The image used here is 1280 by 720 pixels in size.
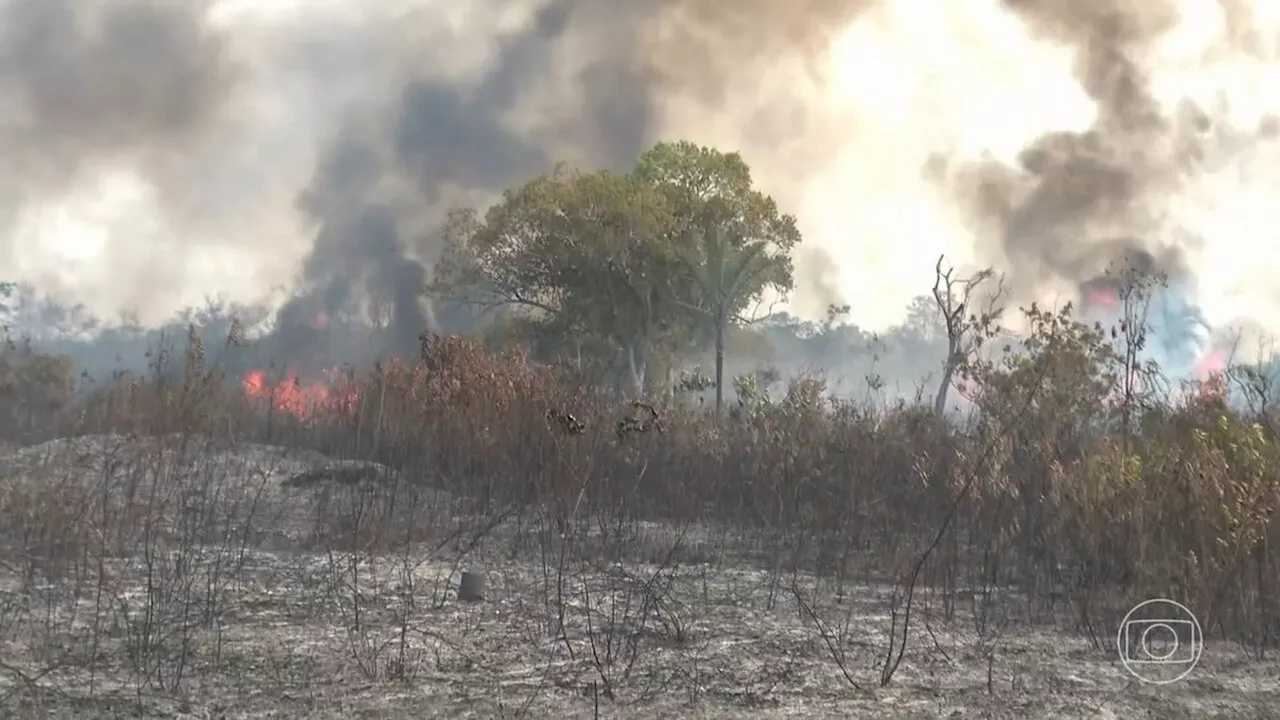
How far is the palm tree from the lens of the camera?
33.0 metres

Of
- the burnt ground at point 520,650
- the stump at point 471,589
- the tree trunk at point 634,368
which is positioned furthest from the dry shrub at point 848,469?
the tree trunk at point 634,368

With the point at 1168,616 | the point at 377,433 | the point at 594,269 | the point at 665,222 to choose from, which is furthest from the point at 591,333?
the point at 1168,616

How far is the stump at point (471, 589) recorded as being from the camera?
Result: 663cm

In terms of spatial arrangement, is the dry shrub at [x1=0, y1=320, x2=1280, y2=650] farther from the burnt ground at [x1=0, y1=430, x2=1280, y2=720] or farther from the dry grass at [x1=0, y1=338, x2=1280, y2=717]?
the burnt ground at [x1=0, y1=430, x2=1280, y2=720]

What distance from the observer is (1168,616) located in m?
6.51

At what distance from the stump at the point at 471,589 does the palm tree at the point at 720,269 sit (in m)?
25.4

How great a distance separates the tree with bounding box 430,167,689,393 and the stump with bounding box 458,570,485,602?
2430 centimetres

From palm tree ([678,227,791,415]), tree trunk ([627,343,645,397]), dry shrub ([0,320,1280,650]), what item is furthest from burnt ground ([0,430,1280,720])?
palm tree ([678,227,791,415])

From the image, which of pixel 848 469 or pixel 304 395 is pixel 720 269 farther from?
pixel 848 469

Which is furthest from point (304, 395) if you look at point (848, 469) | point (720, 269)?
point (720, 269)

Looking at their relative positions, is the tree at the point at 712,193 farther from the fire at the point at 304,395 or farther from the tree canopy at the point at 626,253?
the fire at the point at 304,395

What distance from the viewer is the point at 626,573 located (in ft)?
23.7

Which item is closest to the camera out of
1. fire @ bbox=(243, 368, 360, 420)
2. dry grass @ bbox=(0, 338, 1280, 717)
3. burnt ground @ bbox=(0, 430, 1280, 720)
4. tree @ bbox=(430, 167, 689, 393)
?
burnt ground @ bbox=(0, 430, 1280, 720)

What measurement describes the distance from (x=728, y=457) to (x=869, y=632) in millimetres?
5882
